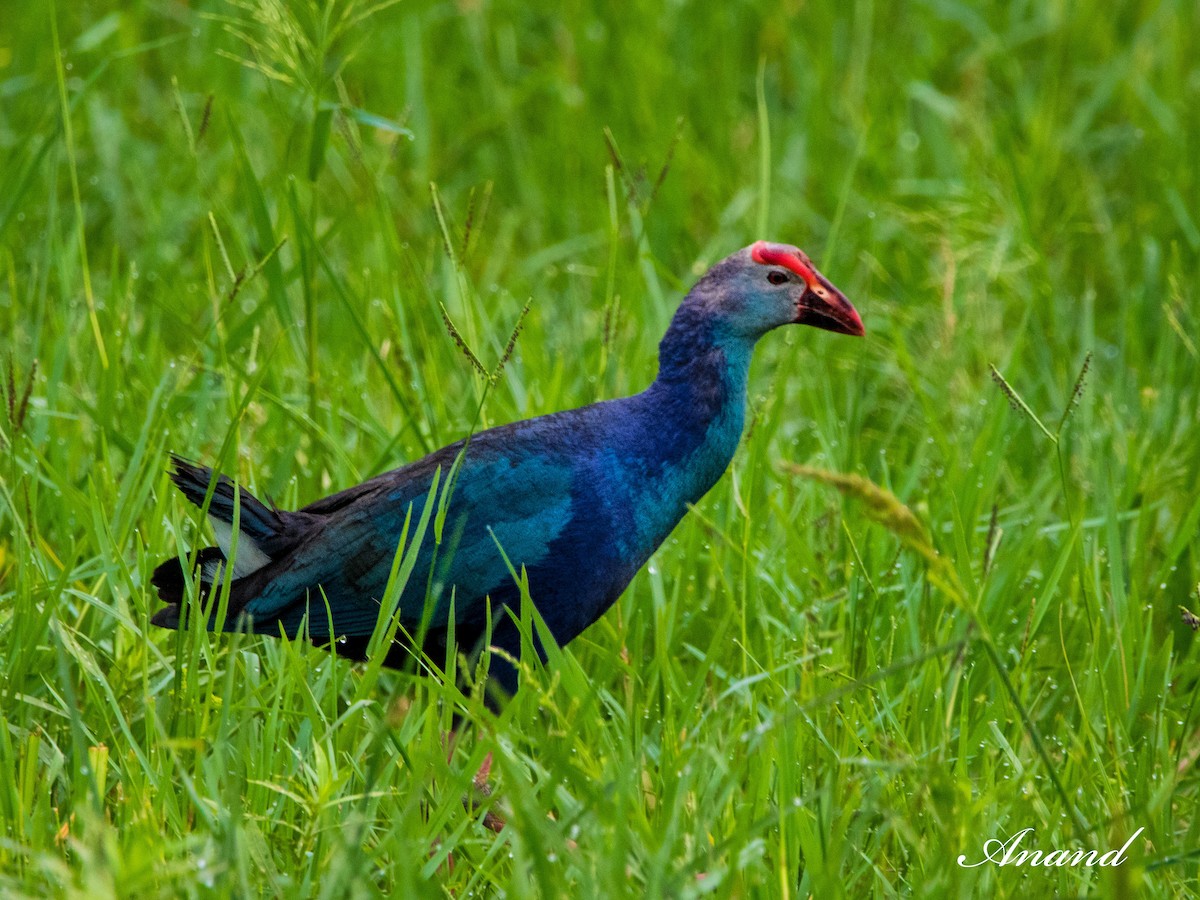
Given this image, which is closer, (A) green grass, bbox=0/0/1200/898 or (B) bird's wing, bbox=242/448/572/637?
(A) green grass, bbox=0/0/1200/898

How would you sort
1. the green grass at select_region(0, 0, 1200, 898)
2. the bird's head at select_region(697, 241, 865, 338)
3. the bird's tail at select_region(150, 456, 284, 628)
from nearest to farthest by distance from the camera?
the green grass at select_region(0, 0, 1200, 898), the bird's tail at select_region(150, 456, 284, 628), the bird's head at select_region(697, 241, 865, 338)

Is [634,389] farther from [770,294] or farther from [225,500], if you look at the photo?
[225,500]

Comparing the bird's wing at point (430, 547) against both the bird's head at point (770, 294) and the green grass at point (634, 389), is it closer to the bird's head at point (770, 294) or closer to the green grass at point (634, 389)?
the green grass at point (634, 389)

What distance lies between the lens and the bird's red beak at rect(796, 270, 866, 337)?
2.90 m

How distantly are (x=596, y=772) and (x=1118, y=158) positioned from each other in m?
3.72

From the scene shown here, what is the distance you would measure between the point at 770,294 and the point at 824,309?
130 millimetres

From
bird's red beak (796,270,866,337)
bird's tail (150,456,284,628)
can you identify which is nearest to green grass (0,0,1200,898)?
bird's tail (150,456,284,628)

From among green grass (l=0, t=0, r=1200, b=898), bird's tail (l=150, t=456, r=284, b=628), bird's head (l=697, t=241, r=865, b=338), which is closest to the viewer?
green grass (l=0, t=0, r=1200, b=898)

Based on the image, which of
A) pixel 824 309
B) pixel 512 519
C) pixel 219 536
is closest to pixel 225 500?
pixel 219 536

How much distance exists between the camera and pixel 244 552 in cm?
281

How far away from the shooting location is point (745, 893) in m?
2.07

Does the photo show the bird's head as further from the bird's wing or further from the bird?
the bird's wing

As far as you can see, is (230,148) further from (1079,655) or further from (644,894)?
(644,894)

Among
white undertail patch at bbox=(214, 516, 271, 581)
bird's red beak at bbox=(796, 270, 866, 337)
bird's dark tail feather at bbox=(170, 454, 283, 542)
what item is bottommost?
white undertail patch at bbox=(214, 516, 271, 581)
